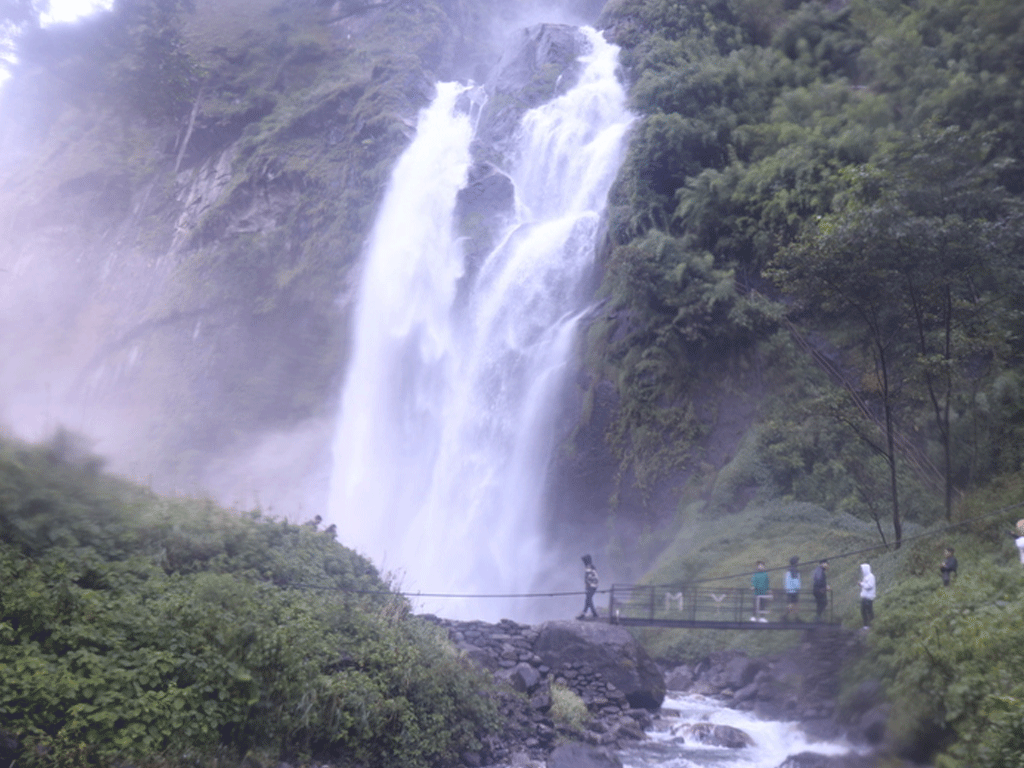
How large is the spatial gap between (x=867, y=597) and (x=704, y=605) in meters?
3.89

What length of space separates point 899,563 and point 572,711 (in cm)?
553

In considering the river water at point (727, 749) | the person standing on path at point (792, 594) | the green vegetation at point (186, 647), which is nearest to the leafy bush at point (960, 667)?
the river water at point (727, 749)

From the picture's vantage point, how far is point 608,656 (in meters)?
11.9

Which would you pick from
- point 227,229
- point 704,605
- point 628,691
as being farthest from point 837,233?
point 227,229

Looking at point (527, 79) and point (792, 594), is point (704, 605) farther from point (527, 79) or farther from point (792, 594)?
point (527, 79)

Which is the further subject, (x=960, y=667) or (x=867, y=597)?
(x=867, y=597)

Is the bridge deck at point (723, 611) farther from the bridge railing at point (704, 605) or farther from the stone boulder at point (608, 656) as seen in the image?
the stone boulder at point (608, 656)

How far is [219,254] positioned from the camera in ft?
119

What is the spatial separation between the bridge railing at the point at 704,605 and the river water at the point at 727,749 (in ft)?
5.28

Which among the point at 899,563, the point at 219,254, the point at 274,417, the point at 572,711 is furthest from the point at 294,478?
the point at 899,563

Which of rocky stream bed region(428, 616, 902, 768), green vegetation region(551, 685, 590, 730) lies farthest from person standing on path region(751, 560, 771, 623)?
green vegetation region(551, 685, 590, 730)

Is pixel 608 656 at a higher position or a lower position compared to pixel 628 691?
higher

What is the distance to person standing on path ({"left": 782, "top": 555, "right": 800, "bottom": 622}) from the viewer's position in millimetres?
12109

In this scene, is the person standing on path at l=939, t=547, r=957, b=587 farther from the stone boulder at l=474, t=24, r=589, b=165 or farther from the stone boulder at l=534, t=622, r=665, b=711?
the stone boulder at l=474, t=24, r=589, b=165
